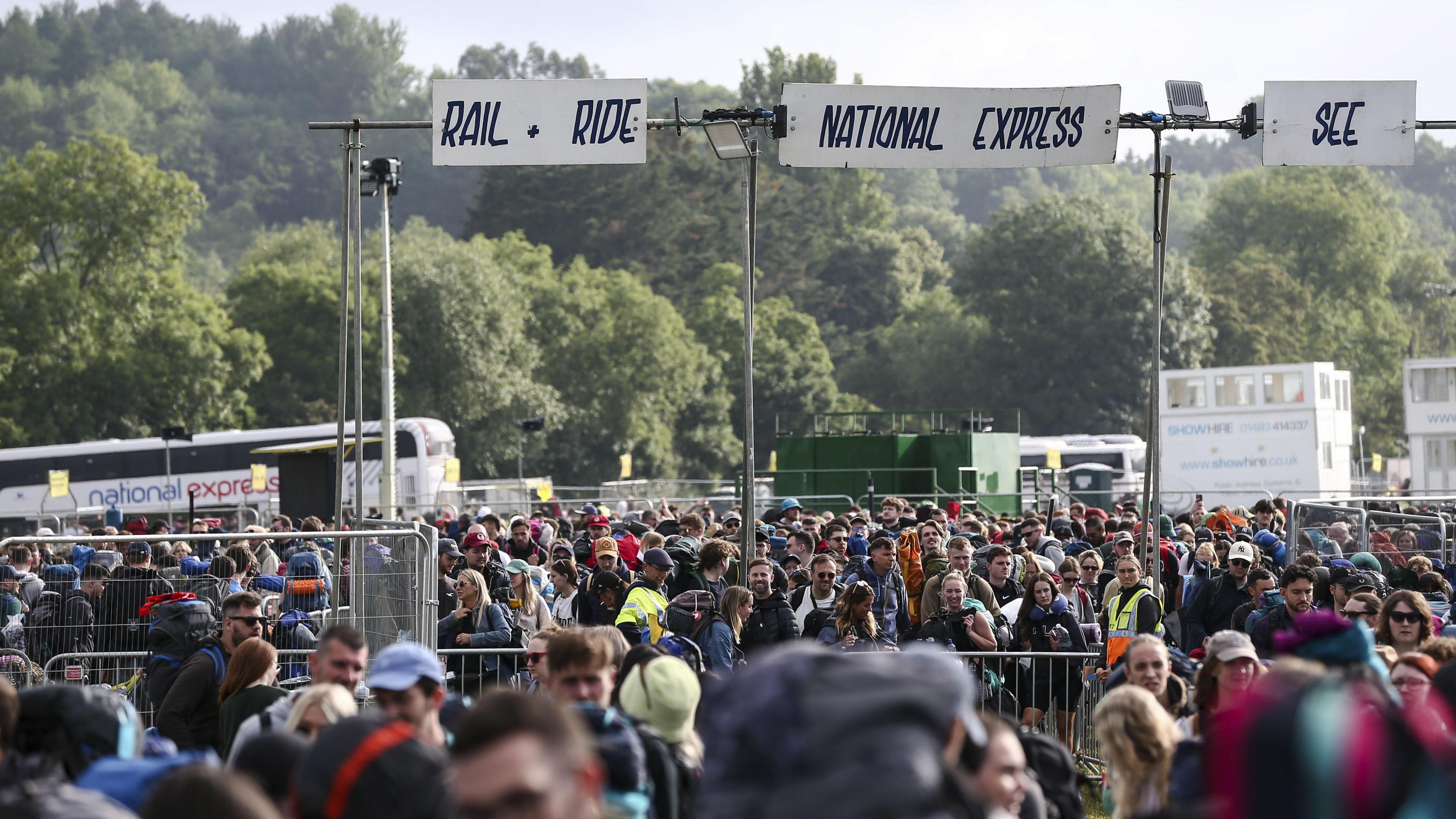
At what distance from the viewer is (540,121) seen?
11742mm

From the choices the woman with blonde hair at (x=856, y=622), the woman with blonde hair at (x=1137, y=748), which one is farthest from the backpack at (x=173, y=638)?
the woman with blonde hair at (x=1137, y=748)

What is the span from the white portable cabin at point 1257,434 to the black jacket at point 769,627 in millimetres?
29130

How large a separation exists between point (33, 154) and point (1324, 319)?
70.7 metres

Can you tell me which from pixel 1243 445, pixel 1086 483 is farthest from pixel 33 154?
pixel 1243 445

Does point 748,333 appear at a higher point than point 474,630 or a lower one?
higher

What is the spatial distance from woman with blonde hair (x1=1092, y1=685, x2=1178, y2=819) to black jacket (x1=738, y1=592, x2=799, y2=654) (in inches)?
188

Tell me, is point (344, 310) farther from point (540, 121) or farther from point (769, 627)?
point (769, 627)

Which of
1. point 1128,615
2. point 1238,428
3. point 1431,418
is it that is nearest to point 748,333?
point 1128,615

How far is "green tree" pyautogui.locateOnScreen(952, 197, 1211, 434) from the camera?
78.9 meters

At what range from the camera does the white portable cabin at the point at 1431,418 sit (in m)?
41.4

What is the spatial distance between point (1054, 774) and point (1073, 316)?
76521 mm

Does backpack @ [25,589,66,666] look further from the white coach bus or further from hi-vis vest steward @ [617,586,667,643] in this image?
the white coach bus

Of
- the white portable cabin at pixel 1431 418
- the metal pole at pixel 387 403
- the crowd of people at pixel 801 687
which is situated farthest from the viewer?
the white portable cabin at pixel 1431 418

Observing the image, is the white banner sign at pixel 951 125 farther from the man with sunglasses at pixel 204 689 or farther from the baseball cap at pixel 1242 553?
the man with sunglasses at pixel 204 689
